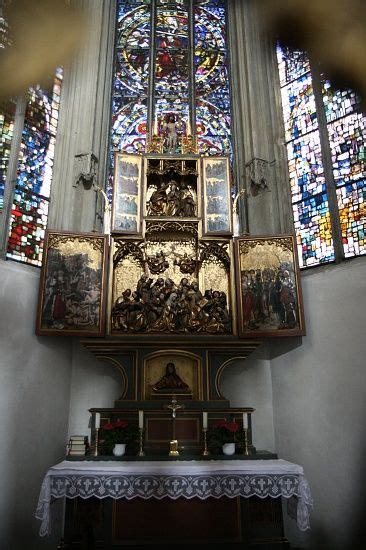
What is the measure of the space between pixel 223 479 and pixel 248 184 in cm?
565

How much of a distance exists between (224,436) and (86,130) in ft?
20.9

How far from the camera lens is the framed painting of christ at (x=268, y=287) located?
753 centimetres

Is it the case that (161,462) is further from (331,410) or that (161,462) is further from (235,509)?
(331,410)

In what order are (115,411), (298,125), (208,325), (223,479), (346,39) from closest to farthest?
(223,479), (115,411), (208,325), (346,39), (298,125)

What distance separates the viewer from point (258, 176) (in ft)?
30.7

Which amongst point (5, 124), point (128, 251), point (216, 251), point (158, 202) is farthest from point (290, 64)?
point (5, 124)

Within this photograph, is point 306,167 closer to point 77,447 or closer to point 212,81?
point 212,81

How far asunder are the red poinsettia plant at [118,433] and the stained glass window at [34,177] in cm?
304

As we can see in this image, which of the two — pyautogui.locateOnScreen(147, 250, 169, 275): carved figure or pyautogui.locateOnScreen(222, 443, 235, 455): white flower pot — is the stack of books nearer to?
pyautogui.locateOnScreen(222, 443, 235, 455): white flower pot

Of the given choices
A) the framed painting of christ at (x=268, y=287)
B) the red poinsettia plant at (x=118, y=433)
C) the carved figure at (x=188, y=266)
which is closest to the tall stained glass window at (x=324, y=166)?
the framed painting of christ at (x=268, y=287)

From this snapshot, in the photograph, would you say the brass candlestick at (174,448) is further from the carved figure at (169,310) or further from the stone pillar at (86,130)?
the stone pillar at (86,130)

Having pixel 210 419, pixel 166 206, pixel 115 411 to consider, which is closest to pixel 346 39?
pixel 166 206

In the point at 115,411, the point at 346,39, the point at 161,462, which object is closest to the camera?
the point at 161,462

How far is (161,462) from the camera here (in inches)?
251
